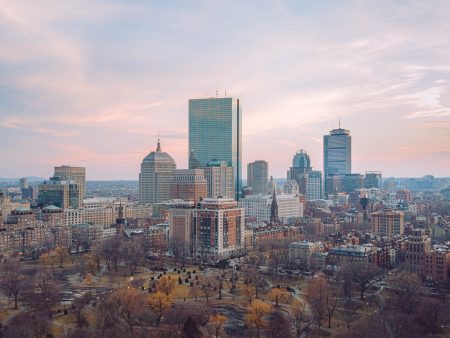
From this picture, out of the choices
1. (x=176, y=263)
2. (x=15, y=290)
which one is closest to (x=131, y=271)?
(x=176, y=263)

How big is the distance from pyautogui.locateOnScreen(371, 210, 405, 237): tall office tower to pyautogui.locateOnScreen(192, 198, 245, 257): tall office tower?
44069 millimetres

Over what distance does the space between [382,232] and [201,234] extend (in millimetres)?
55241

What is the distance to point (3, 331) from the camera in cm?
5728

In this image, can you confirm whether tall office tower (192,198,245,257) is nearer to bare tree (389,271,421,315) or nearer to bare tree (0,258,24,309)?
bare tree (389,271,421,315)

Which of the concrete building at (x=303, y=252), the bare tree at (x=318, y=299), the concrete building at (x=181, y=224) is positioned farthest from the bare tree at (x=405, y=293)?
the concrete building at (x=181, y=224)

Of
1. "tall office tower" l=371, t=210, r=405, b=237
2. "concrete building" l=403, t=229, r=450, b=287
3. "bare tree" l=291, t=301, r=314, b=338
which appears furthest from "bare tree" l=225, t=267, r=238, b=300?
"tall office tower" l=371, t=210, r=405, b=237

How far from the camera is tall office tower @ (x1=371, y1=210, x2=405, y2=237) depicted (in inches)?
5822

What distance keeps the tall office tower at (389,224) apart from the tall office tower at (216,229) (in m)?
44.1

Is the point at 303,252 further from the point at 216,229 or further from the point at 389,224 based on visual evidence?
the point at 389,224

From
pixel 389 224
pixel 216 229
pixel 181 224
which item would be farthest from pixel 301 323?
pixel 389 224

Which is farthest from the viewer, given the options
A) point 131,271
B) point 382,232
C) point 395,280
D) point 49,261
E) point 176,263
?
point 382,232

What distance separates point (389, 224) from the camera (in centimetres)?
14925

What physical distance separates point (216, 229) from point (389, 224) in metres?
53.7

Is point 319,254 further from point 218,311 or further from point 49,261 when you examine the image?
point 49,261
